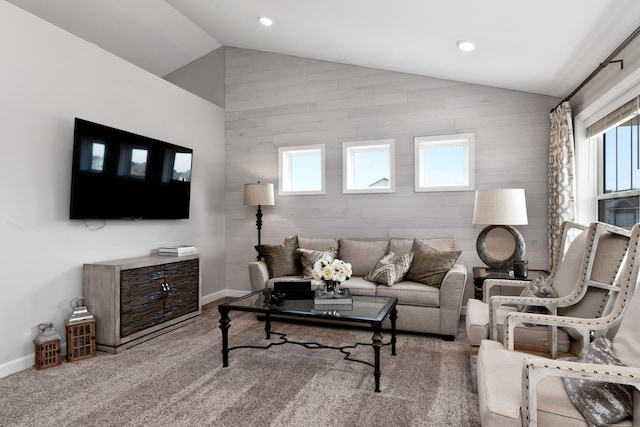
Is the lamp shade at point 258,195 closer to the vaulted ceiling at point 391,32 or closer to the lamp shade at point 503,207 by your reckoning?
the vaulted ceiling at point 391,32

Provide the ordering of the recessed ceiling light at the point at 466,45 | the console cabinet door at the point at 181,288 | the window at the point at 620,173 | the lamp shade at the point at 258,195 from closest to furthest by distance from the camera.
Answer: the window at the point at 620,173 < the recessed ceiling light at the point at 466,45 < the console cabinet door at the point at 181,288 < the lamp shade at the point at 258,195

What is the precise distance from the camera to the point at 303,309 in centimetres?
268

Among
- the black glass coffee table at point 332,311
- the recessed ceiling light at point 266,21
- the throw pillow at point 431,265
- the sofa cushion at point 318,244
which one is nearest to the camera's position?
the black glass coffee table at point 332,311

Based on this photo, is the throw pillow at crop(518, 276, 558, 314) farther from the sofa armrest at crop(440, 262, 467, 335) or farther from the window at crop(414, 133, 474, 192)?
the window at crop(414, 133, 474, 192)

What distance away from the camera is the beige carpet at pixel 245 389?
211 centimetres

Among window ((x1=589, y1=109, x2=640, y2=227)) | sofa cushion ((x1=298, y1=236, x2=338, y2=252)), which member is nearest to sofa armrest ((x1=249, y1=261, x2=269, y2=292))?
sofa cushion ((x1=298, y1=236, x2=338, y2=252))

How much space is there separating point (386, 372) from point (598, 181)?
2.58 meters

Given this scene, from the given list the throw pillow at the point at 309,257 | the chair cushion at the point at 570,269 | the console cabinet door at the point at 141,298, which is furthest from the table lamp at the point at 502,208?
the console cabinet door at the point at 141,298

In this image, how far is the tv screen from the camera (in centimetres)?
323

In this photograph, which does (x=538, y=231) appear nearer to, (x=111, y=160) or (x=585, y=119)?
(x=585, y=119)

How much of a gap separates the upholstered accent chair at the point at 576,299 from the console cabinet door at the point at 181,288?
283 centimetres

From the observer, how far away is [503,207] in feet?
11.2

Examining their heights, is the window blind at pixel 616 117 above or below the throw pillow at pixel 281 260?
above

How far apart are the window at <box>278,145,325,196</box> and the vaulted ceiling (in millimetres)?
1232
